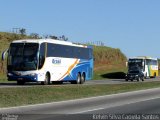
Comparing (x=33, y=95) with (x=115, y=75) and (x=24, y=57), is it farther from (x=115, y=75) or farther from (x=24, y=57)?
(x=115, y=75)

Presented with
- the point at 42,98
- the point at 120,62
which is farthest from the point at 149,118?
the point at 120,62

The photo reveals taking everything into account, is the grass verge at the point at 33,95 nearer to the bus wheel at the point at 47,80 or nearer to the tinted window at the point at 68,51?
the bus wheel at the point at 47,80

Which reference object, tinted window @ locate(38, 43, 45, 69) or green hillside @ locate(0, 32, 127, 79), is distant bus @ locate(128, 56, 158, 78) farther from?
tinted window @ locate(38, 43, 45, 69)

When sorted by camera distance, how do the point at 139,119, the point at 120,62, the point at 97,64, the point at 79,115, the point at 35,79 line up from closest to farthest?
1. the point at 139,119
2. the point at 79,115
3. the point at 35,79
4. the point at 97,64
5. the point at 120,62

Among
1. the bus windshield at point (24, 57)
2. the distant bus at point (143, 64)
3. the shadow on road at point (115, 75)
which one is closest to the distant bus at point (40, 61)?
the bus windshield at point (24, 57)

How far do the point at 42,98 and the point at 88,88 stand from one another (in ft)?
33.9

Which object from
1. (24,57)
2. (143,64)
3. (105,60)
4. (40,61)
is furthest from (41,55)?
(105,60)

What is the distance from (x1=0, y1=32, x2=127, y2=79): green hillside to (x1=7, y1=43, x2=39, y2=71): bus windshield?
27.7 m

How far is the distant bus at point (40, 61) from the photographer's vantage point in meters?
39.5

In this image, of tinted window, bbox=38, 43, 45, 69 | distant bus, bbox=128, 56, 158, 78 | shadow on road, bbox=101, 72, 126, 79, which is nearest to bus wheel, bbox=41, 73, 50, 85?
tinted window, bbox=38, 43, 45, 69

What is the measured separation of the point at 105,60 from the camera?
10419cm

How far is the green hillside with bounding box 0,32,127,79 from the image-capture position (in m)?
74.9

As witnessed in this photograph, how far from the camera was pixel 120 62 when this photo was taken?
11081 centimetres

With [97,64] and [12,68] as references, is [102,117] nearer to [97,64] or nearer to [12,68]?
[12,68]
